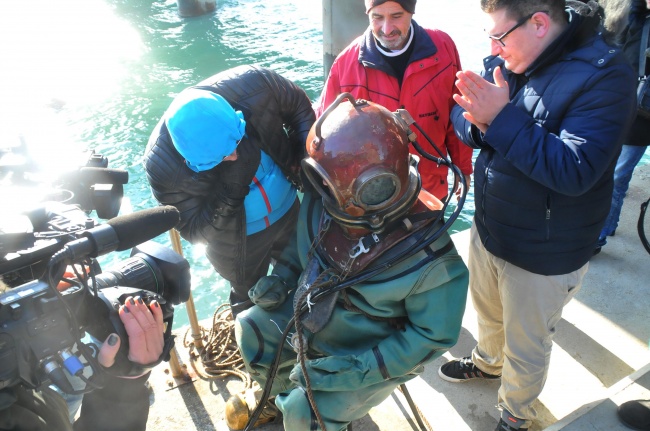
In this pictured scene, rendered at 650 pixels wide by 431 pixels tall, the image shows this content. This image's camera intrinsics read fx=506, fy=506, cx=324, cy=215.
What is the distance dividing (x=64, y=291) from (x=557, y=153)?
5.82 ft

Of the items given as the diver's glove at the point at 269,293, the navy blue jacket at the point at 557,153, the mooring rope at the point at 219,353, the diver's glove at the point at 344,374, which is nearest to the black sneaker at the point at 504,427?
the navy blue jacket at the point at 557,153

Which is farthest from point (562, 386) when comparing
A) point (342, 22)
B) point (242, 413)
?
point (342, 22)

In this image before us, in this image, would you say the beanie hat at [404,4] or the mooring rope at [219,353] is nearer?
the beanie hat at [404,4]

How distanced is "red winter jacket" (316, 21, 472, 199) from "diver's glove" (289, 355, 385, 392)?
141 cm

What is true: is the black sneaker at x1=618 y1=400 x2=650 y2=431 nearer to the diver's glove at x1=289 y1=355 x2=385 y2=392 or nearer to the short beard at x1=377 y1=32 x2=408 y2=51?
the diver's glove at x1=289 y1=355 x2=385 y2=392

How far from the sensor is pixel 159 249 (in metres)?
2.02

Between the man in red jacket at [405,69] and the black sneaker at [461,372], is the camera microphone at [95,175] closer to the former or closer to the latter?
the man in red jacket at [405,69]

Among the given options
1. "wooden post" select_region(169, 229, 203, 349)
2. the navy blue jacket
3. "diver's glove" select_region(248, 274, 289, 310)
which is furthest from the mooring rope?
the navy blue jacket

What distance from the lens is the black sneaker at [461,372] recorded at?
2.92 m

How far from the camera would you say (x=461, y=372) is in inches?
116

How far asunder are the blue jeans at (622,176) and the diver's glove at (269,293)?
238 cm

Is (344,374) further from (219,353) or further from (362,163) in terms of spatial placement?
(219,353)

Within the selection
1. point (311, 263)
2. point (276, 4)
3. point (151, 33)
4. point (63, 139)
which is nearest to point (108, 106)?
point (63, 139)

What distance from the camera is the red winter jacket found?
2826 mm
